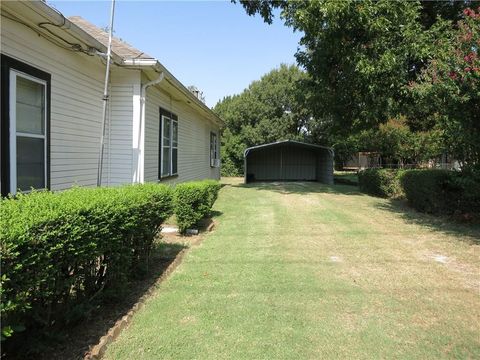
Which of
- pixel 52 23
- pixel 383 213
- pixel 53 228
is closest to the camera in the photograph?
pixel 53 228

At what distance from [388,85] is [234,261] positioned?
9.15m

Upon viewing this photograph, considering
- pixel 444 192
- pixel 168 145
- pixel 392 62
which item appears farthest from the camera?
pixel 392 62

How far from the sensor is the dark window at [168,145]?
410 inches

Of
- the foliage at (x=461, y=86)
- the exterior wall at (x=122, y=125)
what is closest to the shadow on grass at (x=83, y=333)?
the exterior wall at (x=122, y=125)

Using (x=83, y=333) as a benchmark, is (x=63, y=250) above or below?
above

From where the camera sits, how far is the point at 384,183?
52.8 ft

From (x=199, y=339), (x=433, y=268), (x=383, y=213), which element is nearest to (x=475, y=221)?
(x=383, y=213)

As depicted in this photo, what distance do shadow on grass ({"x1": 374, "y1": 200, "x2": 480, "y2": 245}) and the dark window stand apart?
6.37 metres

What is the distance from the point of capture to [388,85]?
12.7 metres

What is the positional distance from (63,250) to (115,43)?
7547 mm

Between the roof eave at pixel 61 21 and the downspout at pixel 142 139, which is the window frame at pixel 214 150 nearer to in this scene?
the downspout at pixel 142 139

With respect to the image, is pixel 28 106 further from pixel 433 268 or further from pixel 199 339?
pixel 433 268

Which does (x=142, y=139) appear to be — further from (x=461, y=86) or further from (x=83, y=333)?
(x=461, y=86)

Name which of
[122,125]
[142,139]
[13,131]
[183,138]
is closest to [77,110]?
[122,125]
